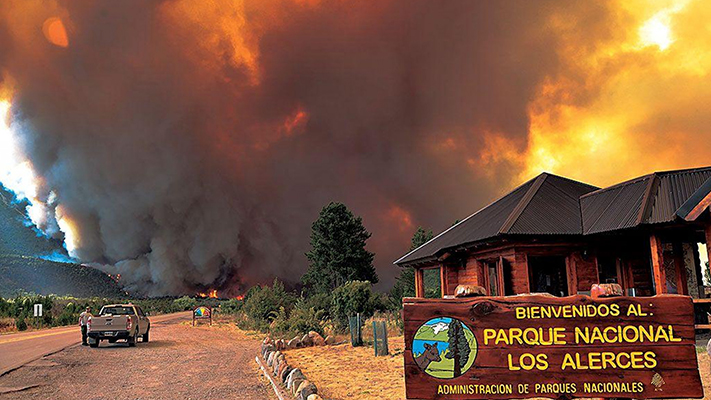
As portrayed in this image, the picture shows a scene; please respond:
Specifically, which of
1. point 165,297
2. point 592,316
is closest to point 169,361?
point 592,316

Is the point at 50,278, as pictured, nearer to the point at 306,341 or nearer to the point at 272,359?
the point at 306,341

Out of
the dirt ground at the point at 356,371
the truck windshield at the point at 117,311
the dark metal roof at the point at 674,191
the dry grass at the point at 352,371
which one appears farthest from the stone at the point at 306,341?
the dark metal roof at the point at 674,191

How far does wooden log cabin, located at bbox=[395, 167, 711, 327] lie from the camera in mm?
13695

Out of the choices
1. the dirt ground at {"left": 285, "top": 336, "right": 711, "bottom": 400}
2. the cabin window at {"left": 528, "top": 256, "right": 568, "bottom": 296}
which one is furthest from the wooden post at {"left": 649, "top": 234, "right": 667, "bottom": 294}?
the cabin window at {"left": 528, "top": 256, "right": 568, "bottom": 296}

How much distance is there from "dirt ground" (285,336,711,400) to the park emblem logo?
14.8 feet

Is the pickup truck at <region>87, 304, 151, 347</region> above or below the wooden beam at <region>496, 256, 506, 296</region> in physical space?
below

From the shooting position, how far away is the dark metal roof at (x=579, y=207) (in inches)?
548

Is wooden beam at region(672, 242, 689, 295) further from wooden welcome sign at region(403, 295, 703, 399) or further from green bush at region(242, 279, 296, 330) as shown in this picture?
green bush at region(242, 279, 296, 330)

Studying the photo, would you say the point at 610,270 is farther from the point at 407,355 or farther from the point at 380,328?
the point at 407,355

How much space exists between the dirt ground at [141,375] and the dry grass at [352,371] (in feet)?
4.34

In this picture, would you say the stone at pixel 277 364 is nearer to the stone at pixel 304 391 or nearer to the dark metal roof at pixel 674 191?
the stone at pixel 304 391

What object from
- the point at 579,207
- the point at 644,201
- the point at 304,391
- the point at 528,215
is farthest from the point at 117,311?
the point at 644,201

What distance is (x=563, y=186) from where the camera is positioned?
786 inches

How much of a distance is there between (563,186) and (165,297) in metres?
88.6
